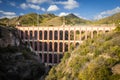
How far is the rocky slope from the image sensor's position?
226 ft

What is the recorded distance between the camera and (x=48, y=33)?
81.9 m

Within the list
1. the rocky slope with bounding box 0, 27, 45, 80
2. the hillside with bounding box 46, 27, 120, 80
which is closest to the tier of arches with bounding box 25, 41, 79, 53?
the rocky slope with bounding box 0, 27, 45, 80

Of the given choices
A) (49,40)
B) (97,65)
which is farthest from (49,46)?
(97,65)

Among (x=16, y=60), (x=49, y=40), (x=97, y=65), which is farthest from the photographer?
(x=49, y=40)

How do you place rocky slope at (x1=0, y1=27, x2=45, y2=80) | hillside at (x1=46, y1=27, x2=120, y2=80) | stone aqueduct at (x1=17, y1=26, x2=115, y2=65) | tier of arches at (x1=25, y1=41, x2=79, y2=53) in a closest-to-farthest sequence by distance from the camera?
hillside at (x1=46, y1=27, x2=120, y2=80) < rocky slope at (x1=0, y1=27, x2=45, y2=80) < stone aqueduct at (x1=17, y1=26, x2=115, y2=65) < tier of arches at (x1=25, y1=41, x2=79, y2=53)

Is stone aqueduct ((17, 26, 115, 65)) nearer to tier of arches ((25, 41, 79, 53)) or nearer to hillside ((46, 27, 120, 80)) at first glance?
tier of arches ((25, 41, 79, 53))

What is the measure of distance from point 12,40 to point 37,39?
9941mm

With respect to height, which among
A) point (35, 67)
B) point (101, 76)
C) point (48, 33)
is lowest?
point (35, 67)

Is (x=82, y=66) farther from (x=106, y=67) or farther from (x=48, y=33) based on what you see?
(x=48, y=33)

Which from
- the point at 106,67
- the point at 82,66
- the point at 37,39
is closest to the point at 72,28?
the point at 37,39

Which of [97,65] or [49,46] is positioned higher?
[97,65]

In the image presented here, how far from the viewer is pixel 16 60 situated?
73.2 metres

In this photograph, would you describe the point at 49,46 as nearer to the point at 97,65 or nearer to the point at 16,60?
the point at 16,60

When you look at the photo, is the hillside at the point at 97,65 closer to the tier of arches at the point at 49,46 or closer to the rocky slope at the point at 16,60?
the rocky slope at the point at 16,60
